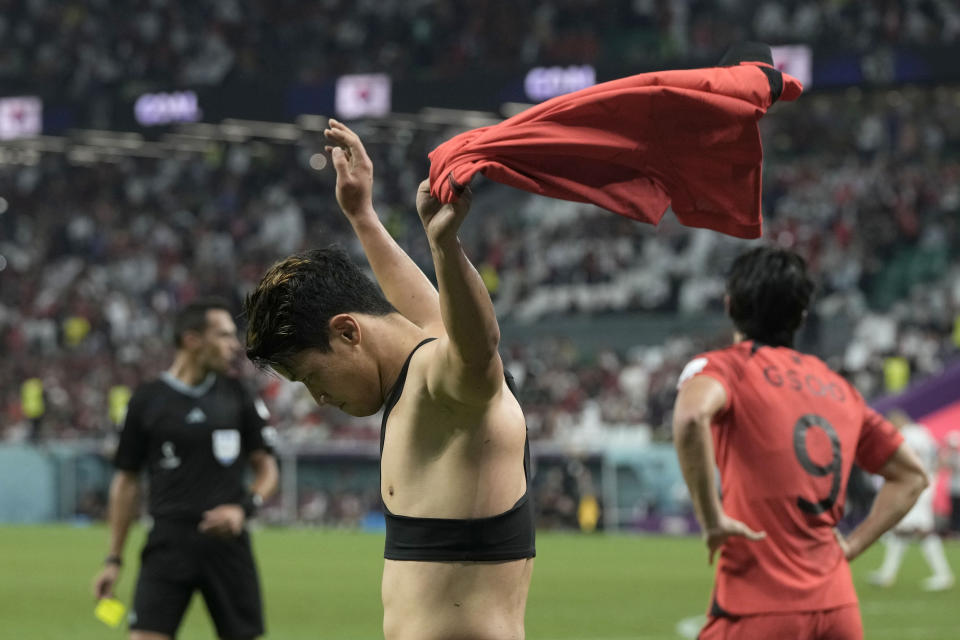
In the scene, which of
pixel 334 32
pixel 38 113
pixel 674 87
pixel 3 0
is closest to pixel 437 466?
pixel 674 87

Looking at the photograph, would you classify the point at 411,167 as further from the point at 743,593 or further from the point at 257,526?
the point at 743,593

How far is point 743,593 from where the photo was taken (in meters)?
4.68

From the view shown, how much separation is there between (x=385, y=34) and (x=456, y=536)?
32866mm

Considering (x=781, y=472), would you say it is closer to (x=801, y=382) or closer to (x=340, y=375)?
(x=801, y=382)

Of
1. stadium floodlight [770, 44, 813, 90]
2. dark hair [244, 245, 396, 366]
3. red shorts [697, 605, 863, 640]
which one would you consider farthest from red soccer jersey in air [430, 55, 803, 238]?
stadium floodlight [770, 44, 813, 90]

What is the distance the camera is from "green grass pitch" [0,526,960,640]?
13.1 m

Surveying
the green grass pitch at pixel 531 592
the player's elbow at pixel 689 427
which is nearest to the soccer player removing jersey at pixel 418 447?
the player's elbow at pixel 689 427

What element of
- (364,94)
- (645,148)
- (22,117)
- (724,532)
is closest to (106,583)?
(724,532)

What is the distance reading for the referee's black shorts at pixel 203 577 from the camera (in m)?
7.18

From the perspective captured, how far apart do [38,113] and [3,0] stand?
8.70 metres

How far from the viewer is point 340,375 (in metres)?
3.51

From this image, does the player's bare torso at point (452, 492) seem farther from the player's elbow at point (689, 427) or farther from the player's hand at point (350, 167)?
the player's elbow at point (689, 427)

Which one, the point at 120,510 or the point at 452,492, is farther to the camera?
the point at 120,510

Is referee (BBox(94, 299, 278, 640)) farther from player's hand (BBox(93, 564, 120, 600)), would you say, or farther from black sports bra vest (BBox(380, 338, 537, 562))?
black sports bra vest (BBox(380, 338, 537, 562))
